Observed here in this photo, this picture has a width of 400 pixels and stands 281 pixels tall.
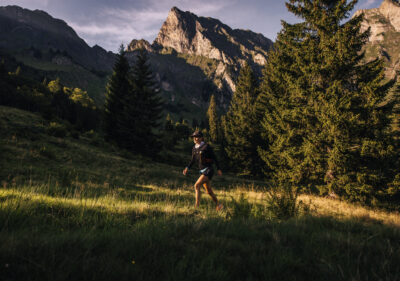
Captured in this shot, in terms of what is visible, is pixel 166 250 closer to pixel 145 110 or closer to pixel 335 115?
pixel 335 115

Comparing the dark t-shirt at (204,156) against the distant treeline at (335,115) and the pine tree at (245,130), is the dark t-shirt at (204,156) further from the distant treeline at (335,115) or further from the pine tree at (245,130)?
the pine tree at (245,130)

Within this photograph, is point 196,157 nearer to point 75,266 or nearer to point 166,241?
Result: point 166,241

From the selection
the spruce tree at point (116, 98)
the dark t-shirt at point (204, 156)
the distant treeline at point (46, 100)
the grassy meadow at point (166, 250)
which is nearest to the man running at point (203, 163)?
the dark t-shirt at point (204, 156)

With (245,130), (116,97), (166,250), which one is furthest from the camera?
(116,97)

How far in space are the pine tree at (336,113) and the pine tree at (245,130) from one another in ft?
32.1

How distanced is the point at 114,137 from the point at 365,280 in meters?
29.8

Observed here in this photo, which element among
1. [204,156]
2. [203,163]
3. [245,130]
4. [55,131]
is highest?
[245,130]

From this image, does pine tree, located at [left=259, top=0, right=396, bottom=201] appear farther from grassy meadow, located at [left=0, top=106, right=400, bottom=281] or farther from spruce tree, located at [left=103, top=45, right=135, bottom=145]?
spruce tree, located at [left=103, top=45, right=135, bottom=145]

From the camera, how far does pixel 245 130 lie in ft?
80.6

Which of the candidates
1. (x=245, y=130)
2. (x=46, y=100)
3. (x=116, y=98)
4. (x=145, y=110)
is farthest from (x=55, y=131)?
(x=46, y=100)

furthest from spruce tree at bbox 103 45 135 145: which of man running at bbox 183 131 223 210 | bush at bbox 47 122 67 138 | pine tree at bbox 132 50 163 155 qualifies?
man running at bbox 183 131 223 210

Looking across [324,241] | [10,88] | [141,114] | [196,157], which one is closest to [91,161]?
[196,157]

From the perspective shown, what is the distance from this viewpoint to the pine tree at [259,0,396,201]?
376 inches

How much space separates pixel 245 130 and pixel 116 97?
20488mm
